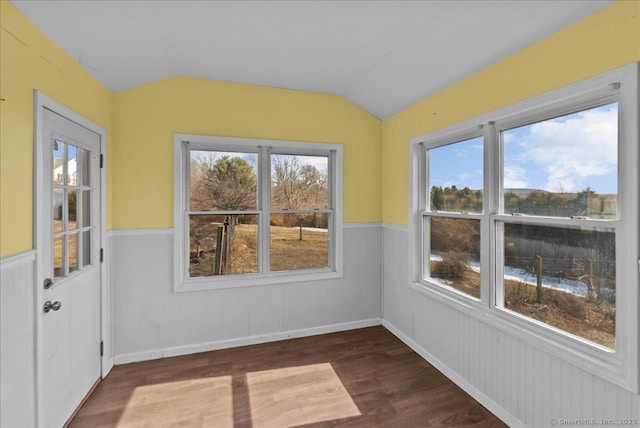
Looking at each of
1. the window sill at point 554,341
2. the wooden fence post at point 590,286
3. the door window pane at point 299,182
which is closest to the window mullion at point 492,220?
the window sill at point 554,341

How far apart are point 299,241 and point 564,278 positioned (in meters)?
2.44

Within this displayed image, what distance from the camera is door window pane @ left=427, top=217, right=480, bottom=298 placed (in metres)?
2.58

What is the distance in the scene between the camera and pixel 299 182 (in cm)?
358

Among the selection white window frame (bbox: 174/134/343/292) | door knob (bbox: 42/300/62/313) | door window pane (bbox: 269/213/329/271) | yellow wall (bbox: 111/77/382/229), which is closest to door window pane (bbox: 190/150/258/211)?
white window frame (bbox: 174/134/343/292)

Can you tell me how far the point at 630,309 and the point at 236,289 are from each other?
3.00 metres

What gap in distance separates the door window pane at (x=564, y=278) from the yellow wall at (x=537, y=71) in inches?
35.5

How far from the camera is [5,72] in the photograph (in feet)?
5.03

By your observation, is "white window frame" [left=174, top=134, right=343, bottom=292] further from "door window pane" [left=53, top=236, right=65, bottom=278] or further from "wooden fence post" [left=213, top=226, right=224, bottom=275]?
"door window pane" [left=53, top=236, right=65, bottom=278]

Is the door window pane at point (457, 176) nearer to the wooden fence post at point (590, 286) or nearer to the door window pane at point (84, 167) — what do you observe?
the wooden fence post at point (590, 286)

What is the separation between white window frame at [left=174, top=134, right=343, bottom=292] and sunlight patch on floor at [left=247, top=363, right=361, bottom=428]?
3.18 feet

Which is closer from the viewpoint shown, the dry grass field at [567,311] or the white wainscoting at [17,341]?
the white wainscoting at [17,341]

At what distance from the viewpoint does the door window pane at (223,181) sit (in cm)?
319

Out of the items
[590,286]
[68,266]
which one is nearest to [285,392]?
[68,266]

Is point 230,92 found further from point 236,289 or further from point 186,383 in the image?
point 186,383
